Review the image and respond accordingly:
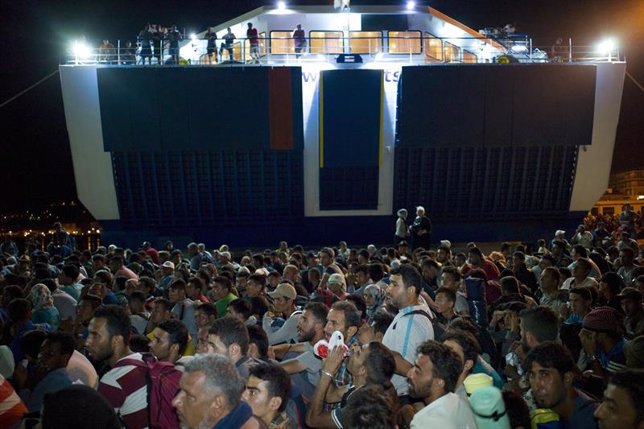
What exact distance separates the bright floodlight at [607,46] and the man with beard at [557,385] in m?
21.8

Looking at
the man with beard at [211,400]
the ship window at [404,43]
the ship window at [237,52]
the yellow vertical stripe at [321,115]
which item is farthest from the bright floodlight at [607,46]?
the man with beard at [211,400]

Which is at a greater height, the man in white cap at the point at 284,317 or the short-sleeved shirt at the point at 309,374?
the short-sleeved shirt at the point at 309,374

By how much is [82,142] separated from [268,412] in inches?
794

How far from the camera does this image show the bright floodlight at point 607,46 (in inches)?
865

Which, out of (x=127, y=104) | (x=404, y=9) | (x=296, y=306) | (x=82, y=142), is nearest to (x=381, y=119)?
(x=404, y=9)

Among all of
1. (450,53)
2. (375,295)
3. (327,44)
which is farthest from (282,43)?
(375,295)

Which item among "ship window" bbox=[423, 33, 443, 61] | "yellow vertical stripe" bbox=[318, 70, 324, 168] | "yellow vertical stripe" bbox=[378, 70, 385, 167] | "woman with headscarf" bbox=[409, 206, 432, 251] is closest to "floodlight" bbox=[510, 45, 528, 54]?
"ship window" bbox=[423, 33, 443, 61]

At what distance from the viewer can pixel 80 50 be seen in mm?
20859

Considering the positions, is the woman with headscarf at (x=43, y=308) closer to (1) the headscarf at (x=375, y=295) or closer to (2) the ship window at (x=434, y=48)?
(1) the headscarf at (x=375, y=295)

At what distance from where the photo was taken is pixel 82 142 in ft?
69.5

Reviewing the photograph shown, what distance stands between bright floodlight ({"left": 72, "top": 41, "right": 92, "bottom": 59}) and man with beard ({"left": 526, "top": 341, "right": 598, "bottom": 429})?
68.2ft

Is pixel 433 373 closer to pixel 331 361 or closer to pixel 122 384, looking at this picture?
pixel 331 361

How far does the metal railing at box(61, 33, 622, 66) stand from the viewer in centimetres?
2091

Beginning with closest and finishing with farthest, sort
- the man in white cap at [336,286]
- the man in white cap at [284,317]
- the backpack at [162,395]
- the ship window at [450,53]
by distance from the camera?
1. the backpack at [162,395]
2. the man in white cap at [284,317]
3. the man in white cap at [336,286]
4. the ship window at [450,53]
